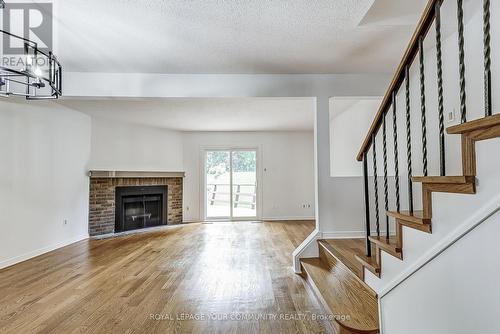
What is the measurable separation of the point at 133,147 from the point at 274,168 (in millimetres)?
3471

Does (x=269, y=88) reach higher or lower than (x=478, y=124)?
higher

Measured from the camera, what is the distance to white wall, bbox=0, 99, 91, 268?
3633 mm

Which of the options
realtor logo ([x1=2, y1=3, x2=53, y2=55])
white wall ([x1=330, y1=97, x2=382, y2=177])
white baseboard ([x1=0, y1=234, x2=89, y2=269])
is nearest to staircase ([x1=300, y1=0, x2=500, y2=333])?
white wall ([x1=330, y1=97, x2=382, y2=177])

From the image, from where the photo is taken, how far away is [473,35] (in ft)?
7.67

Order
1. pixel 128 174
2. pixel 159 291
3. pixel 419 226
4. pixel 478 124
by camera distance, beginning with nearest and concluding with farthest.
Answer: pixel 478 124
pixel 419 226
pixel 159 291
pixel 128 174

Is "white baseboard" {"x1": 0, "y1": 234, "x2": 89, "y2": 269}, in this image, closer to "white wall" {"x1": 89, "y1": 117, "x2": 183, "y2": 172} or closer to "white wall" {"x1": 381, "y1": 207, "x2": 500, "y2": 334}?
"white wall" {"x1": 89, "y1": 117, "x2": 183, "y2": 172}

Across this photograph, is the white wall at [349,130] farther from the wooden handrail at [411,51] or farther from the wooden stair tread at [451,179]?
the wooden stair tread at [451,179]

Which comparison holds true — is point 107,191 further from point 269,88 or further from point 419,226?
point 419,226

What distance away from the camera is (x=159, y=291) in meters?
2.69

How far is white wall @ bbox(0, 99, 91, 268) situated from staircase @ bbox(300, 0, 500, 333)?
3887mm

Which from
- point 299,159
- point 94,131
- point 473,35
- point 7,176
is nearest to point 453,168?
point 473,35

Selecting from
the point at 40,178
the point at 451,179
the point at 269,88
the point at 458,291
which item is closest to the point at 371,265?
the point at 458,291

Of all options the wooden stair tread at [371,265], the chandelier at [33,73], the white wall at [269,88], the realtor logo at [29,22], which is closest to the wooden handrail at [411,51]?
the wooden stair tread at [371,265]

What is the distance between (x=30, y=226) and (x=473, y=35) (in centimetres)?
574
